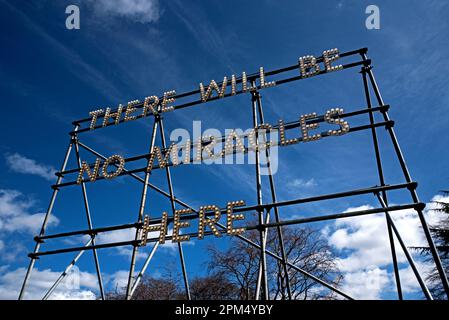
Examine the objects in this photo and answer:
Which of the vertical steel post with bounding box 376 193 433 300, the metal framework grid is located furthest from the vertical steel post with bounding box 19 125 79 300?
the vertical steel post with bounding box 376 193 433 300

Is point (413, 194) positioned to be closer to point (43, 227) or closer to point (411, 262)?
point (411, 262)

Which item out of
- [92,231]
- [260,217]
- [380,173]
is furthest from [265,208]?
[92,231]

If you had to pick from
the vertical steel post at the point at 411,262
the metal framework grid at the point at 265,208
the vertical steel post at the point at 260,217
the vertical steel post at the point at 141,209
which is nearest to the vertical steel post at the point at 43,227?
the metal framework grid at the point at 265,208

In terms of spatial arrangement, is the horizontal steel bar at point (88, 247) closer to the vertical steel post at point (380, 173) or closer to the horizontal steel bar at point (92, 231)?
the horizontal steel bar at point (92, 231)

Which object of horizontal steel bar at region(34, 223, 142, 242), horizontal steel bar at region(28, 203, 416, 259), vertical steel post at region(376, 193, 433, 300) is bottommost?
vertical steel post at region(376, 193, 433, 300)

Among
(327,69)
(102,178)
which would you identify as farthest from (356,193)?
(102,178)

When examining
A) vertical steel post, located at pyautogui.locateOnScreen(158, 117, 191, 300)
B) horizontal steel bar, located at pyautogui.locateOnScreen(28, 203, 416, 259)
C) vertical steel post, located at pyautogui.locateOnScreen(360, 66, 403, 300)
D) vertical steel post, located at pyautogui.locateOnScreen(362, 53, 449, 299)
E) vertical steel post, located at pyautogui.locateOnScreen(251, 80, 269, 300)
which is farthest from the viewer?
vertical steel post, located at pyautogui.locateOnScreen(158, 117, 191, 300)

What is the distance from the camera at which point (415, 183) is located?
7789mm

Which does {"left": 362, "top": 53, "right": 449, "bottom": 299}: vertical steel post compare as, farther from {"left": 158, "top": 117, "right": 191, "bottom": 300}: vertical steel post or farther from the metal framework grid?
{"left": 158, "top": 117, "right": 191, "bottom": 300}: vertical steel post

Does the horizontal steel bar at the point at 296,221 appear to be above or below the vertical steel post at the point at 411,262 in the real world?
above

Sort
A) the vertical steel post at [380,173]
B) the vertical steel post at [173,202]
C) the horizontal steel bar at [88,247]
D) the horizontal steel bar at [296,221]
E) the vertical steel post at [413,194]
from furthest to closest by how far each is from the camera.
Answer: the vertical steel post at [173,202] → the horizontal steel bar at [88,247] → the vertical steel post at [380,173] → the horizontal steel bar at [296,221] → the vertical steel post at [413,194]

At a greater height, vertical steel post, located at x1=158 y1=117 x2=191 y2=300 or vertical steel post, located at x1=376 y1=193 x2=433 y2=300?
vertical steel post, located at x1=158 y1=117 x2=191 y2=300
